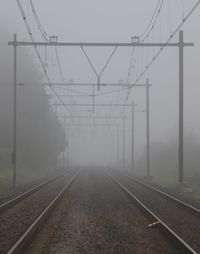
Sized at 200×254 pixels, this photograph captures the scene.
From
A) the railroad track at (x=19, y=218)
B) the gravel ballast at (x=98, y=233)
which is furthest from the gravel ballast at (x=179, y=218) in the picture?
the railroad track at (x=19, y=218)

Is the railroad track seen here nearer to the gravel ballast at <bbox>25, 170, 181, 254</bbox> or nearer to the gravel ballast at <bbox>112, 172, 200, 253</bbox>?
the gravel ballast at <bbox>25, 170, 181, 254</bbox>

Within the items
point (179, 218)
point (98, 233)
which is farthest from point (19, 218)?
point (179, 218)

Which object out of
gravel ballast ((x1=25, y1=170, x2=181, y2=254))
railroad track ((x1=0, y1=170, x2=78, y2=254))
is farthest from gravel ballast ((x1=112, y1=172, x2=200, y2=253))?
railroad track ((x1=0, y1=170, x2=78, y2=254))

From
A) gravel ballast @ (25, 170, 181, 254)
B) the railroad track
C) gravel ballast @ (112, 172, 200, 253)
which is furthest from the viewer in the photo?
gravel ballast @ (112, 172, 200, 253)

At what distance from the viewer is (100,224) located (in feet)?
50.2

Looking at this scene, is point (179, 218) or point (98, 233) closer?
point (98, 233)

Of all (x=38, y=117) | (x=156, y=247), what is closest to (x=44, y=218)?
(x=156, y=247)

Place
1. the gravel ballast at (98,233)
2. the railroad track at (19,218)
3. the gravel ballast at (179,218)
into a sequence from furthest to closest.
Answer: the gravel ballast at (179,218), the railroad track at (19,218), the gravel ballast at (98,233)

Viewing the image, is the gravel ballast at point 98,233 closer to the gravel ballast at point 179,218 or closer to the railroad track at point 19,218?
the railroad track at point 19,218

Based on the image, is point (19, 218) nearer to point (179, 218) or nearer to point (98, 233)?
point (98, 233)

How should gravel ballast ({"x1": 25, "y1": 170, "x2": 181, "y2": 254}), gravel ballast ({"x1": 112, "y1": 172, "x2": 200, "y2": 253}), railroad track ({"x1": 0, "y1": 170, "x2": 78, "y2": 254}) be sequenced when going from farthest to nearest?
gravel ballast ({"x1": 112, "y1": 172, "x2": 200, "y2": 253}) < railroad track ({"x1": 0, "y1": 170, "x2": 78, "y2": 254}) < gravel ballast ({"x1": 25, "y1": 170, "x2": 181, "y2": 254})

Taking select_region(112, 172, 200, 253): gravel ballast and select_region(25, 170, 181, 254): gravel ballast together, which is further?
select_region(112, 172, 200, 253): gravel ballast

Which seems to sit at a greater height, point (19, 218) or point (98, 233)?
point (98, 233)

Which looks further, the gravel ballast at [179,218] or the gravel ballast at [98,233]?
the gravel ballast at [179,218]
